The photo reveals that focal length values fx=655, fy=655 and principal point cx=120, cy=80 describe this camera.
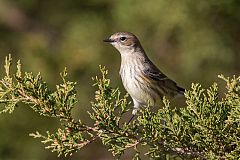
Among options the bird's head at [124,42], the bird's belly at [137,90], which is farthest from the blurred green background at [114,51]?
the bird's belly at [137,90]

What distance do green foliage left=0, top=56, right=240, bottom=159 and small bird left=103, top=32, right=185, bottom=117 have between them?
208cm

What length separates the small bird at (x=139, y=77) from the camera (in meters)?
6.74

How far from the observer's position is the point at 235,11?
8.30 meters

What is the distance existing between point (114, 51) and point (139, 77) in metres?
2.52

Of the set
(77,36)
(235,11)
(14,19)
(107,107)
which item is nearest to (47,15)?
(14,19)

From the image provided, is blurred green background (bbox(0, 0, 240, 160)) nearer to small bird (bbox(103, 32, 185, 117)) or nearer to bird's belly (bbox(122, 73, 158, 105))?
small bird (bbox(103, 32, 185, 117))

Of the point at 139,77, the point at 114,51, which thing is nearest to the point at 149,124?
the point at 139,77

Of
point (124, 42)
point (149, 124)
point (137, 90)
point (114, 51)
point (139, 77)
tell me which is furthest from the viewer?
point (114, 51)

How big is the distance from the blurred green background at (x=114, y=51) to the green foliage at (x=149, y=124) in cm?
394

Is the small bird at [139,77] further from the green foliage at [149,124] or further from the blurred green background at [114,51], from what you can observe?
the green foliage at [149,124]

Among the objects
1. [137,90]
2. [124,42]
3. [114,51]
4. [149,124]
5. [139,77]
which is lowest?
[149,124]

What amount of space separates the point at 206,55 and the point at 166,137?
443cm

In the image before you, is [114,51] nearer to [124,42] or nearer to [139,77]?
[124,42]

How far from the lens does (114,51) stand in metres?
9.35
